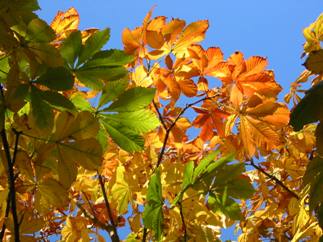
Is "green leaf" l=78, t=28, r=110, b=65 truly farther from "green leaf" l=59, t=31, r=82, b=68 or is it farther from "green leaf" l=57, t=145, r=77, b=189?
"green leaf" l=57, t=145, r=77, b=189

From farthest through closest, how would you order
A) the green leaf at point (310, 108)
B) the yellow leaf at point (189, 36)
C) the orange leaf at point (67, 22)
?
the orange leaf at point (67, 22) → the yellow leaf at point (189, 36) → the green leaf at point (310, 108)

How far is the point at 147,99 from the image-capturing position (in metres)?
0.88

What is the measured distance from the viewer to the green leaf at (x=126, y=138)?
87cm

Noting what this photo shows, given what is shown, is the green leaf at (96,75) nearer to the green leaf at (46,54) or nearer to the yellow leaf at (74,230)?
the green leaf at (46,54)

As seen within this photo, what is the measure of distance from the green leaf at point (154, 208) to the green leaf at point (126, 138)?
0.08m

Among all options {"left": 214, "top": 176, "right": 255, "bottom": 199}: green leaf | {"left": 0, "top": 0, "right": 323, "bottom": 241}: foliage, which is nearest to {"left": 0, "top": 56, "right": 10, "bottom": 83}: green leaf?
{"left": 0, "top": 0, "right": 323, "bottom": 241}: foliage

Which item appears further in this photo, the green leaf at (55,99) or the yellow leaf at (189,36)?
the yellow leaf at (189,36)

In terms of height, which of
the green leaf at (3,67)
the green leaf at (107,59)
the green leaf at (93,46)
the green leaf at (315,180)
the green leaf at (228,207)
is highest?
the green leaf at (3,67)

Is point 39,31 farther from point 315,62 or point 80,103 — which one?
point 315,62

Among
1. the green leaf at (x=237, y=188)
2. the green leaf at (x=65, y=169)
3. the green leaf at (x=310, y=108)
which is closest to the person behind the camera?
the green leaf at (x=310, y=108)

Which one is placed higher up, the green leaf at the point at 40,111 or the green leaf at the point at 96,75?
the green leaf at the point at 96,75

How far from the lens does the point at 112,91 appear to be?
0.95 meters

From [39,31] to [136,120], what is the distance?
0.77ft

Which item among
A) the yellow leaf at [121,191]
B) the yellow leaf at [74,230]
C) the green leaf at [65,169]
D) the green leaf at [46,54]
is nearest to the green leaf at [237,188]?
the green leaf at [65,169]
